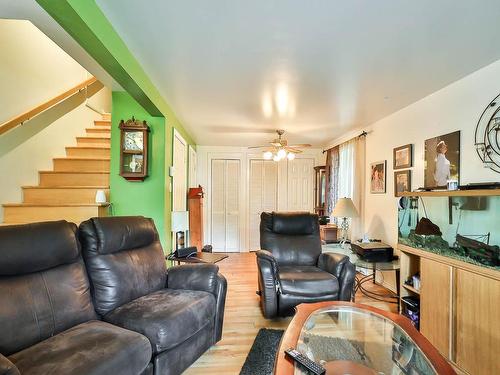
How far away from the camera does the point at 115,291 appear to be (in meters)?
1.80

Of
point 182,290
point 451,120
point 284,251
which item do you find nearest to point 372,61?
point 451,120

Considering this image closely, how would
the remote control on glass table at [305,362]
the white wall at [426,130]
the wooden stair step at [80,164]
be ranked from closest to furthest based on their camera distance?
the remote control on glass table at [305,362] < the white wall at [426,130] < the wooden stair step at [80,164]

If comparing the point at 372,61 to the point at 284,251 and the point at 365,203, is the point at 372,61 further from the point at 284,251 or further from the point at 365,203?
the point at 365,203

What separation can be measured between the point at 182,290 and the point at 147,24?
1.87 meters

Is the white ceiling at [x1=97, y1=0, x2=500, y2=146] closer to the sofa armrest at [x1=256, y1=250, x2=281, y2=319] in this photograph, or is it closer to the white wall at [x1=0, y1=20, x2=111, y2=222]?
the white wall at [x1=0, y1=20, x2=111, y2=222]

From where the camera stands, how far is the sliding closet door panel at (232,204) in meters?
5.68

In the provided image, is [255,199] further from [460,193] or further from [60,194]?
[460,193]

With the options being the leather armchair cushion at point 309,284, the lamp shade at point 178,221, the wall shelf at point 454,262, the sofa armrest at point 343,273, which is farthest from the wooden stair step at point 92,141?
the wall shelf at point 454,262

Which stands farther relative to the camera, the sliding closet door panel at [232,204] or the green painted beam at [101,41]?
the sliding closet door panel at [232,204]

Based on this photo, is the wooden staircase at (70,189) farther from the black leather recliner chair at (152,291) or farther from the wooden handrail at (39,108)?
the black leather recliner chair at (152,291)

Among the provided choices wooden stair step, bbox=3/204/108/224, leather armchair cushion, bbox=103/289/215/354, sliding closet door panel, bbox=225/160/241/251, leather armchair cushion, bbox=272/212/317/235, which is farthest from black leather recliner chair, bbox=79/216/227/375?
sliding closet door panel, bbox=225/160/241/251

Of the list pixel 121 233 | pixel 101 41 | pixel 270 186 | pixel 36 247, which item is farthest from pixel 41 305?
pixel 270 186

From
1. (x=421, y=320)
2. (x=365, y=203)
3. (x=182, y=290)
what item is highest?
(x=365, y=203)

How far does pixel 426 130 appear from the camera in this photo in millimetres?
2736
